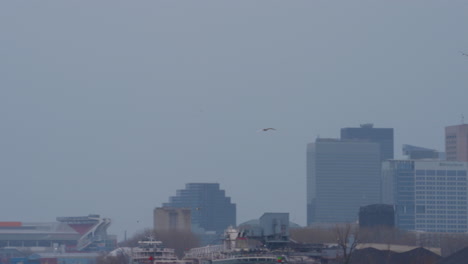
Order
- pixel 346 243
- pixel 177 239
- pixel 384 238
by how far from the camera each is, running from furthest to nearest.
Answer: pixel 177 239 < pixel 384 238 < pixel 346 243

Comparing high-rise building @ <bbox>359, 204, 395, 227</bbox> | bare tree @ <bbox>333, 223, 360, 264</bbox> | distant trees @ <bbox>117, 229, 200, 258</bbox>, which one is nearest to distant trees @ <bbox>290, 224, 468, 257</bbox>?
bare tree @ <bbox>333, 223, 360, 264</bbox>

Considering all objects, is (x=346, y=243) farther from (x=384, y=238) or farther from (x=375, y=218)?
(x=375, y=218)

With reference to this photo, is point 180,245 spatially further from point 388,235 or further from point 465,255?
point 465,255

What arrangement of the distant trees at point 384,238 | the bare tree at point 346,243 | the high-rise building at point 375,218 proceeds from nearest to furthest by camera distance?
the bare tree at point 346,243 < the distant trees at point 384,238 < the high-rise building at point 375,218

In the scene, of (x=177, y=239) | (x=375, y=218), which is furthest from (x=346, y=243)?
(x=375, y=218)

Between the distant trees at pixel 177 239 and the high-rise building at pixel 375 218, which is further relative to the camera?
the high-rise building at pixel 375 218

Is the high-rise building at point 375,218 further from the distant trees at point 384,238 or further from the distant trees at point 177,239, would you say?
the distant trees at point 177,239

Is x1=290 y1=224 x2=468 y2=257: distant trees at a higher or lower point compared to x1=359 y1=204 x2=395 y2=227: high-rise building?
lower

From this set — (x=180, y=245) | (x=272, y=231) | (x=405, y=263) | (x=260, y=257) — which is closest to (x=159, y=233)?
(x=180, y=245)

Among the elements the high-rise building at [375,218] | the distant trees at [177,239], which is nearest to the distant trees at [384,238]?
the high-rise building at [375,218]

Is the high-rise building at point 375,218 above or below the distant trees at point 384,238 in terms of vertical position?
above

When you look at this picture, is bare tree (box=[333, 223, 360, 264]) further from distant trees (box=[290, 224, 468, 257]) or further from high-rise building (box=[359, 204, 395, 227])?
high-rise building (box=[359, 204, 395, 227])
